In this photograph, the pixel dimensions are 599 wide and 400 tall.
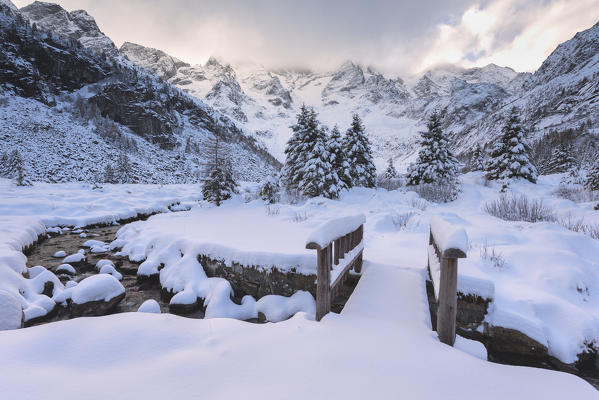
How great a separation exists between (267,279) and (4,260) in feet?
17.5

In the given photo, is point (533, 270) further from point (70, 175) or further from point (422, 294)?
point (70, 175)

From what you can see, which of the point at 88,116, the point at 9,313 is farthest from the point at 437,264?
the point at 88,116

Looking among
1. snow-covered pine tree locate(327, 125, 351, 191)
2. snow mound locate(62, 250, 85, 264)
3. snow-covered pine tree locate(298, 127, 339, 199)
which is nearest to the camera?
snow mound locate(62, 250, 85, 264)

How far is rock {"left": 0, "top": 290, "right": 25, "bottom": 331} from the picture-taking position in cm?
319

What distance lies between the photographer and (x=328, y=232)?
282cm

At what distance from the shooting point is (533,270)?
393 cm

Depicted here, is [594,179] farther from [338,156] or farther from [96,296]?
[96,296]

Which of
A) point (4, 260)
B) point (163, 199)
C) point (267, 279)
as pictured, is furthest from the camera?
point (163, 199)

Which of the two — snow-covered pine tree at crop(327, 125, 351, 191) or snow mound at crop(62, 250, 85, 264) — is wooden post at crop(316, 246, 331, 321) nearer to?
snow mound at crop(62, 250, 85, 264)

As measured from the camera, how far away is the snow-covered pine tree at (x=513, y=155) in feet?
55.9

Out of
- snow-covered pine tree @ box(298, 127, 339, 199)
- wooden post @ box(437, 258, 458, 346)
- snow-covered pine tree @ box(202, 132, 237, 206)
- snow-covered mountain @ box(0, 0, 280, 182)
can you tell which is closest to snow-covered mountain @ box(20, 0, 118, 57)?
snow-covered mountain @ box(0, 0, 280, 182)

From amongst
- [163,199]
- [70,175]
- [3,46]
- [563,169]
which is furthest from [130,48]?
[563,169]

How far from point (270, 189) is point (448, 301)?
42.7 ft

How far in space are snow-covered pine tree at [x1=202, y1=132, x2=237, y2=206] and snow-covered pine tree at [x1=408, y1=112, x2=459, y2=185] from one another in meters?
15.5
